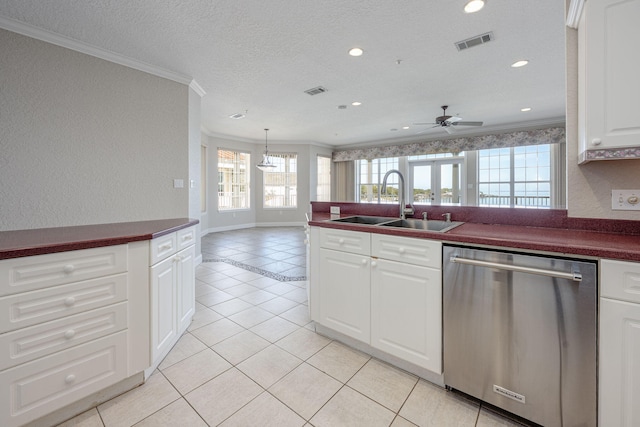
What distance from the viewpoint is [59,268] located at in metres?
1.29

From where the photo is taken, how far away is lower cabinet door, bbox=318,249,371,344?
1.82 meters

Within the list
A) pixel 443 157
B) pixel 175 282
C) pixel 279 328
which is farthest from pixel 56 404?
pixel 443 157

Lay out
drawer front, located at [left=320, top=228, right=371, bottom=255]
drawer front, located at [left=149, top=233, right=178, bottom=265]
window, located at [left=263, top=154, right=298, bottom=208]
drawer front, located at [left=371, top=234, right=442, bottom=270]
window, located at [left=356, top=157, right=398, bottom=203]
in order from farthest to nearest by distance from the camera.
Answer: window, located at [left=356, top=157, right=398, bottom=203] → window, located at [left=263, top=154, right=298, bottom=208] → drawer front, located at [left=320, top=228, right=371, bottom=255] → drawer front, located at [left=149, top=233, right=178, bottom=265] → drawer front, located at [left=371, top=234, right=442, bottom=270]

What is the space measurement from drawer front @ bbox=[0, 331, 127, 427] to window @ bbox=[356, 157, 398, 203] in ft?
26.1

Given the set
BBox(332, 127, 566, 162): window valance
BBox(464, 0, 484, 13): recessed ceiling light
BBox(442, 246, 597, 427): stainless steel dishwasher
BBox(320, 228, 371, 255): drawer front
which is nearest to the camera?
BBox(442, 246, 597, 427): stainless steel dishwasher

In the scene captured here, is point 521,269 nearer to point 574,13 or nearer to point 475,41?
point 574,13

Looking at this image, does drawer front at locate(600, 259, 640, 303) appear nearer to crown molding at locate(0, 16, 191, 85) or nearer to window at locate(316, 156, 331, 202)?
crown molding at locate(0, 16, 191, 85)

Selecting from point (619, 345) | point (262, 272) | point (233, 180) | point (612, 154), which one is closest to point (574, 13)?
point (612, 154)

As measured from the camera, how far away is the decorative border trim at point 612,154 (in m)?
1.21

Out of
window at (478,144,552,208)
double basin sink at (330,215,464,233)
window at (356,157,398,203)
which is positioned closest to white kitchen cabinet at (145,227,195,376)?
double basin sink at (330,215,464,233)

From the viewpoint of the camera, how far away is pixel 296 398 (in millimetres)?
1493

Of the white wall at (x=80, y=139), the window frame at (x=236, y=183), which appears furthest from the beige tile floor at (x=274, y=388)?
the window frame at (x=236, y=183)

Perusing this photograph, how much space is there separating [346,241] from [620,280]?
131 centimetres

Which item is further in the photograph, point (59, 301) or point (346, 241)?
point (346, 241)
